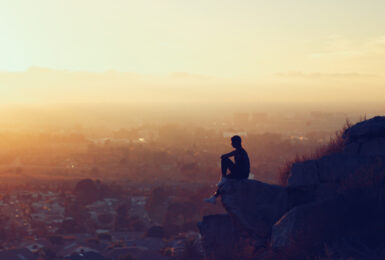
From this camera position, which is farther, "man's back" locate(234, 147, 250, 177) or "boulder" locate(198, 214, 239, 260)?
"man's back" locate(234, 147, 250, 177)

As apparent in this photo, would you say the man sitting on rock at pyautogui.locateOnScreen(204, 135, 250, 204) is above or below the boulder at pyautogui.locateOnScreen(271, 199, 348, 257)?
above

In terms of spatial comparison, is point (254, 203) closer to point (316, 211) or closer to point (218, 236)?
point (218, 236)

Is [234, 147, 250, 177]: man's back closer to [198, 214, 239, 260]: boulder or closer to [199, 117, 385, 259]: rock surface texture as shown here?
[199, 117, 385, 259]: rock surface texture

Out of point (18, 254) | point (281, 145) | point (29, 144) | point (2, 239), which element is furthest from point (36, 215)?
point (29, 144)

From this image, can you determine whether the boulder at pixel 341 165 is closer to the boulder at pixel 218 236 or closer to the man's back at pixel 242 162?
the man's back at pixel 242 162

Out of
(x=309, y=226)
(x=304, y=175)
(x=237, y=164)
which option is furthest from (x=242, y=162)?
(x=309, y=226)

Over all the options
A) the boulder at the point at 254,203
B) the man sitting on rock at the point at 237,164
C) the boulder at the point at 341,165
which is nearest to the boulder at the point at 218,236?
the boulder at the point at 254,203

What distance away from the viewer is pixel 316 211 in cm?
936

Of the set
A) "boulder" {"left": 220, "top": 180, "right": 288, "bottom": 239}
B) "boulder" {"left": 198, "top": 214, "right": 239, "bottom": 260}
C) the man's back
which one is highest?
the man's back

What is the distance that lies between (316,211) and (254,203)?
2530 millimetres

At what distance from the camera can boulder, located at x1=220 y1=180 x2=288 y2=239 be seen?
11391 mm

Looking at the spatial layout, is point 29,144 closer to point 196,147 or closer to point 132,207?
point 196,147

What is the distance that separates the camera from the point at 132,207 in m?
41.8

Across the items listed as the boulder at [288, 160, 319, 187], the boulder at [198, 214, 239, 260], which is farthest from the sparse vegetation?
the boulder at [198, 214, 239, 260]
